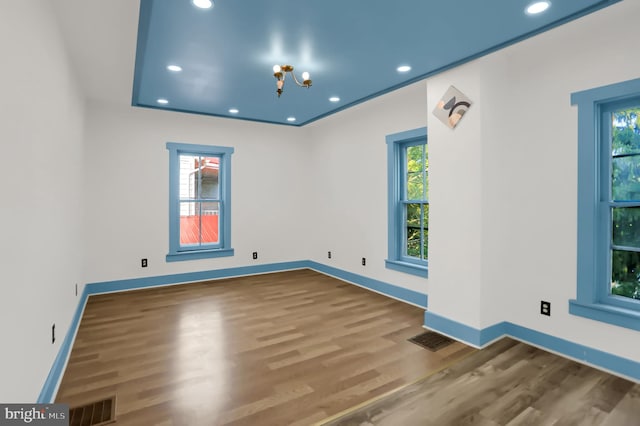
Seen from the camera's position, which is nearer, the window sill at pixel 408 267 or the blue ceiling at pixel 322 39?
the blue ceiling at pixel 322 39

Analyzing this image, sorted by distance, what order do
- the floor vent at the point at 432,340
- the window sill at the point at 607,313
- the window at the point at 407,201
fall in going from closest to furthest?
the window sill at the point at 607,313 < the floor vent at the point at 432,340 < the window at the point at 407,201

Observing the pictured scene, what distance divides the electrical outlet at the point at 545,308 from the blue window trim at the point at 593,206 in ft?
0.77

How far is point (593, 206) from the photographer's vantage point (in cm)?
274

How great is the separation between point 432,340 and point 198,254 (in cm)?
386

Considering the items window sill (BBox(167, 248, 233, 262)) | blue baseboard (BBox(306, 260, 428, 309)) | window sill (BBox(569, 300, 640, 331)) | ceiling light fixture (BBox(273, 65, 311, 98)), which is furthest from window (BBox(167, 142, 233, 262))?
window sill (BBox(569, 300, 640, 331))

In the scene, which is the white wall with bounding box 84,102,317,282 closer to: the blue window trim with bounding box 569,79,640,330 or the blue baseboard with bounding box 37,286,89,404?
the blue baseboard with bounding box 37,286,89,404

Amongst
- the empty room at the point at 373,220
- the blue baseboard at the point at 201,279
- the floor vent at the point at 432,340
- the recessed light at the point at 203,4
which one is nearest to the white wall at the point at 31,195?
the empty room at the point at 373,220

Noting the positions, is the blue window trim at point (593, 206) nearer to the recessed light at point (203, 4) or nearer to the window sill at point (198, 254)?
the recessed light at point (203, 4)

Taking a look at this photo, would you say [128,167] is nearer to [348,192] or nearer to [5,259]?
[348,192]

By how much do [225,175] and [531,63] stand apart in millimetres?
4531

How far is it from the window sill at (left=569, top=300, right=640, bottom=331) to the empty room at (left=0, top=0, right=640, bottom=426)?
0.06 feet

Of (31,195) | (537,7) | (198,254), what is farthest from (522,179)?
(198,254)

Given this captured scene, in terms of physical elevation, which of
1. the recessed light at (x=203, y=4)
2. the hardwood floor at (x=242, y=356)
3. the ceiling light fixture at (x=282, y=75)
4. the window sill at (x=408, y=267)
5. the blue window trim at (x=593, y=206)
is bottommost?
the hardwood floor at (x=242, y=356)

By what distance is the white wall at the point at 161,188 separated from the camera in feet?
15.9
